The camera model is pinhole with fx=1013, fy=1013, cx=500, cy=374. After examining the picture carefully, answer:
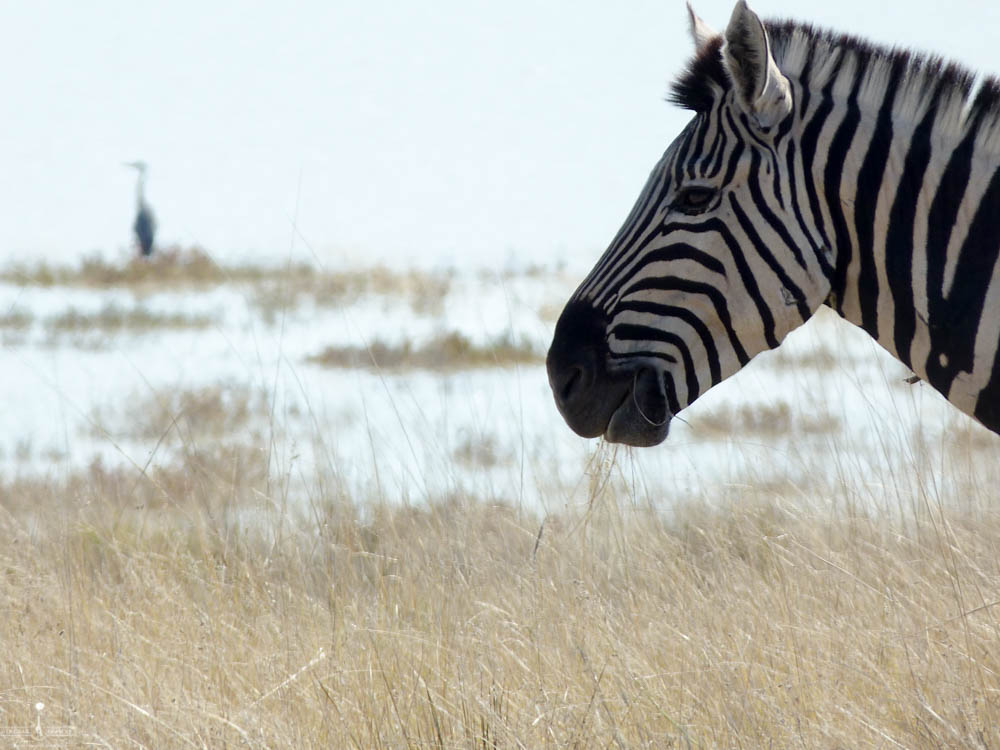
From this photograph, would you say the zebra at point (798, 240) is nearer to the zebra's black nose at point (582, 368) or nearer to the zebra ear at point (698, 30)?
the zebra's black nose at point (582, 368)

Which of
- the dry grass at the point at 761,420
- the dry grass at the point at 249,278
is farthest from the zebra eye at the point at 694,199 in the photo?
the dry grass at the point at 249,278

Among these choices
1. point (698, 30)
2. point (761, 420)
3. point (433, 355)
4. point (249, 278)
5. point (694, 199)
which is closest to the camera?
point (694, 199)

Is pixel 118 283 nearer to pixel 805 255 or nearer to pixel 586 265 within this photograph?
pixel 586 265

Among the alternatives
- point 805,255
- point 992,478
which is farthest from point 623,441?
point 992,478

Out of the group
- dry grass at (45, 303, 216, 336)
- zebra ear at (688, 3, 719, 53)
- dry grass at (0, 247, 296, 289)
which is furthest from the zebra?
dry grass at (0, 247, 296, 289)

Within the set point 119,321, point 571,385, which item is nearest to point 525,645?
point 571,385

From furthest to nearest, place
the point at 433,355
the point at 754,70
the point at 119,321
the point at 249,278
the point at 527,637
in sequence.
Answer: the point at 249,278 < the point at 119,321 < the point at 433,355 < the point at 527,637 < the point at 754,70

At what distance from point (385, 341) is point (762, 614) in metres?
11.8

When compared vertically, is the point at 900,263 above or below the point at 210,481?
above

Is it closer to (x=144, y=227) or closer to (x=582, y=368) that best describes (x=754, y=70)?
(x=582, y=368)

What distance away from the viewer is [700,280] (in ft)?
8.61

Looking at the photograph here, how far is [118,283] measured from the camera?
930 inches

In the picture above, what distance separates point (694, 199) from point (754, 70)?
0.35m

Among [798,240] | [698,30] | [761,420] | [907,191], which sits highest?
[698,30]
